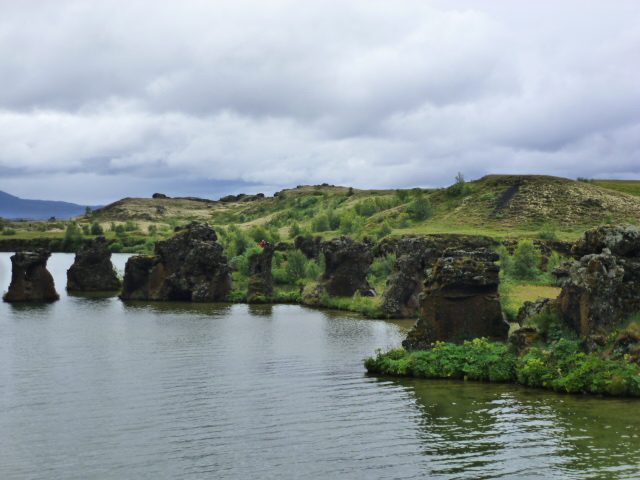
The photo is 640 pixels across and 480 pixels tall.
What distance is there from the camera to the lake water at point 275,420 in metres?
20.4

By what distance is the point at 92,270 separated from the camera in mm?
89438

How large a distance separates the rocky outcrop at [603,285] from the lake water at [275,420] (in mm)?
4461

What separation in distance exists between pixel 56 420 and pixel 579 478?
19974 millimetres

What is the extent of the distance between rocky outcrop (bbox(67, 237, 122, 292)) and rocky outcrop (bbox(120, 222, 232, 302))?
12.4m

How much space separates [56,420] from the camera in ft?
86.2

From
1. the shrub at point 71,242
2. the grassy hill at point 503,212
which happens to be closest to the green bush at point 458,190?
the grassy hill at point 503,212

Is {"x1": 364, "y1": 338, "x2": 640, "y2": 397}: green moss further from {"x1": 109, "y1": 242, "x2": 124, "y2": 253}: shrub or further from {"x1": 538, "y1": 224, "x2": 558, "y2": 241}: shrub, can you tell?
{"x1": 109, "y1": 242, "x2": 124, "y2": 253}: shrub

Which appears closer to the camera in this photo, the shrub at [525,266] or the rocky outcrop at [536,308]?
the rocky outcrop at [536,308]

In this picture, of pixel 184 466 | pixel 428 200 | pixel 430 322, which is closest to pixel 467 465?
pixel 184 466

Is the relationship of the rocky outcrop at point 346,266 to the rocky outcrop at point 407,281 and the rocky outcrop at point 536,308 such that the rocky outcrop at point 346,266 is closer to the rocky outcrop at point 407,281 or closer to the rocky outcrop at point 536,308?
the rocky outcrop at point 407,281

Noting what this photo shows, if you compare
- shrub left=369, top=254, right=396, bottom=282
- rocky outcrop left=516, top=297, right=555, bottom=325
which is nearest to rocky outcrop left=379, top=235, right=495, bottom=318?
rocky outcrop left=516, top=297, right=555, bottom=325

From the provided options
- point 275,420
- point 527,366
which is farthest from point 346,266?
point 275,420

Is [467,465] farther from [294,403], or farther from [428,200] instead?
[428,200]

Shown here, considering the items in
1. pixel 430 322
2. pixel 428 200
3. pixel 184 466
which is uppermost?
pixel 428 200
